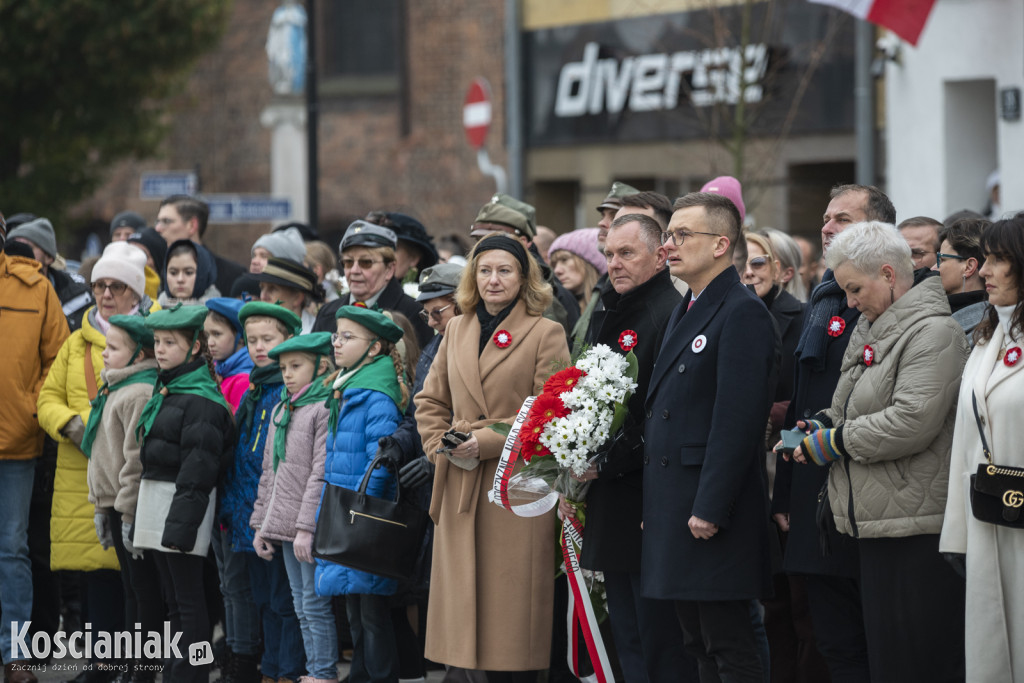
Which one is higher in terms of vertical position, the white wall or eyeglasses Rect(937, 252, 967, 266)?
the white wall

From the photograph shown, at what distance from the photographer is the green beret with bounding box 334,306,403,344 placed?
7.12 m

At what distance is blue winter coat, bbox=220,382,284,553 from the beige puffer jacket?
3.28 meters

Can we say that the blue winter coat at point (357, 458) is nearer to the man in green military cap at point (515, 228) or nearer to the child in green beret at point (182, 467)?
the child in green beret at point (182, 467)

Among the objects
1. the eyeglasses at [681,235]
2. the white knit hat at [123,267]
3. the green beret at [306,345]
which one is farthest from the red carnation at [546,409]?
the white knit hat at [123,267]

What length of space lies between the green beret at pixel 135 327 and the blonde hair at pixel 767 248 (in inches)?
130

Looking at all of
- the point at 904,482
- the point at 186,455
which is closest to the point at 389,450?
the point at 186,455

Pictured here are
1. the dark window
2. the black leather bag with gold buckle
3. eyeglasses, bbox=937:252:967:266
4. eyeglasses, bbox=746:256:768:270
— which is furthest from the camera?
the dark window

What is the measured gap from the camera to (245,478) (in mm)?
7535

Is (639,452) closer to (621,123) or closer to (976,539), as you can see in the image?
(976,539)

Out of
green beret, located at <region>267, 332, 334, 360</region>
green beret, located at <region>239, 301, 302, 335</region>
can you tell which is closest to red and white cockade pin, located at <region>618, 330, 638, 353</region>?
green beret, located at <region>267, 332, 334, 360</region>

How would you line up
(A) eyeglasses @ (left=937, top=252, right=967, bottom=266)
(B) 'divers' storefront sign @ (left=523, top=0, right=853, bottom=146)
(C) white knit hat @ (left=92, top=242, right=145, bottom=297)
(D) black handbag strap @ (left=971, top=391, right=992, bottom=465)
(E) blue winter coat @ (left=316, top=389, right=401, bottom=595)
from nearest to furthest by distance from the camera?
(D) black handbag strap @ (left=971, top=391, right=992, bottom=465)
(A) eyeglasses @ (left=937, top=252, right=967, bottom=266)
(E) blue winter coat @ (left=316, top=389, right=401, bottom=595)
(C) white knit hat @ (left=92, top=242, right=145, bottom=297)
(B) 'divers' storefront sign @ (left=523, top=0, right=853, bottom=146)

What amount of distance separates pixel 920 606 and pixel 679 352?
4.55ft

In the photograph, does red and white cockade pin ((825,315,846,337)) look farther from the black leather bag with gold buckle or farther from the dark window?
the dark window

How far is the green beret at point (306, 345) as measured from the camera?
728 centimetres
